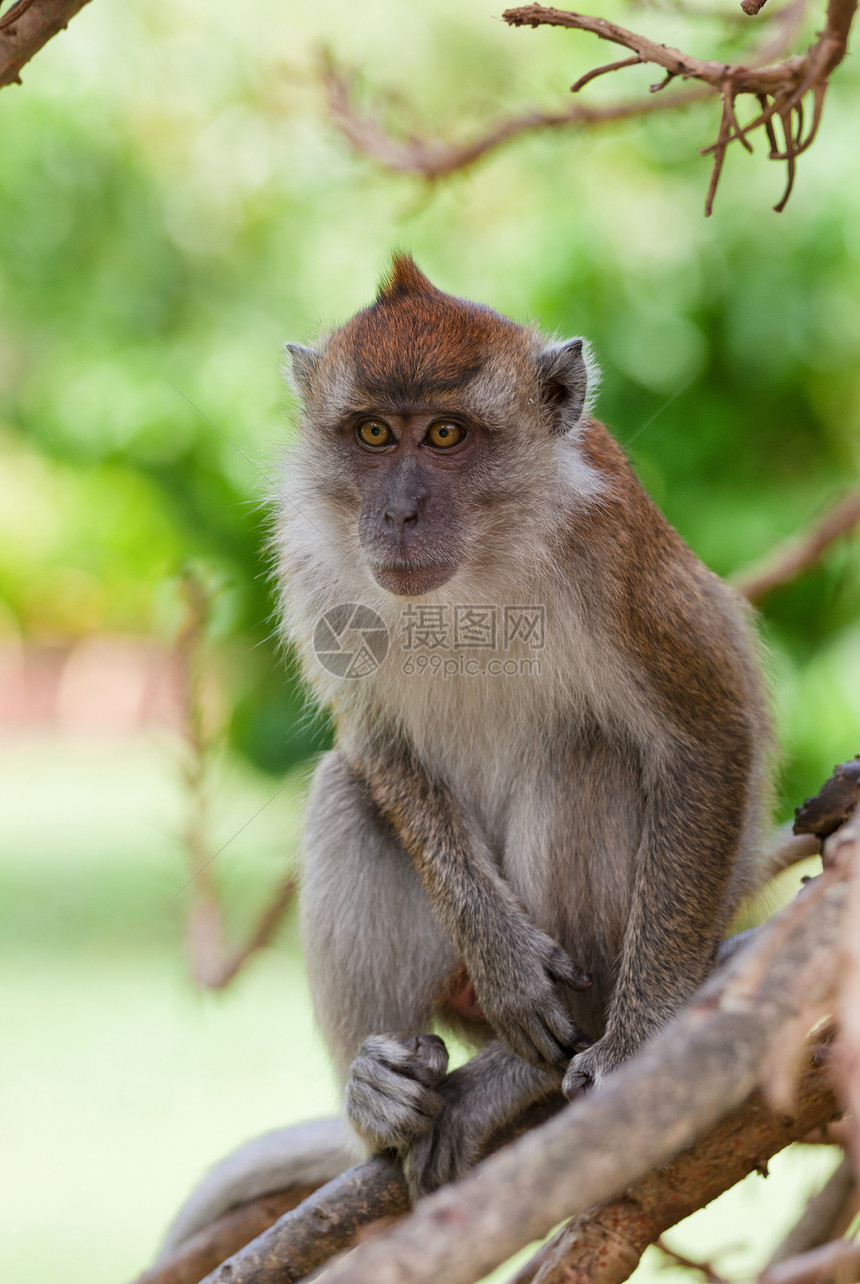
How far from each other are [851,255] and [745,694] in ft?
25.1

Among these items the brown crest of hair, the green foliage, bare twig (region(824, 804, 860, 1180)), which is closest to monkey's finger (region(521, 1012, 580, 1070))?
the brown crest of hair

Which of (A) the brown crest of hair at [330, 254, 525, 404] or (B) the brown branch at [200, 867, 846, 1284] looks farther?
(A) the brown crest of hair at [330, 254, 525, 404]

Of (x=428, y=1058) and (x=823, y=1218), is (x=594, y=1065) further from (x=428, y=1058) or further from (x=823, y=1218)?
(x=823, y=1218)

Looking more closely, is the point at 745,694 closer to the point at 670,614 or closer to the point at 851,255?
the point at 670,614

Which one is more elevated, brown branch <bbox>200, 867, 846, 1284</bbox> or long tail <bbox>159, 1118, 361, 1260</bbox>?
brown branch <bbox>200, 867, 846, 1284</bbox>

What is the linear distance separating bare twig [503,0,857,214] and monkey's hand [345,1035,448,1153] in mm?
2692

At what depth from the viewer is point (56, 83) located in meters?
14.4

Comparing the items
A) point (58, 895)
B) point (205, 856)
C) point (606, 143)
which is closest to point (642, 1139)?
point (205, 856)

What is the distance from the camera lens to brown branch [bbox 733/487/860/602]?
15.9 ft

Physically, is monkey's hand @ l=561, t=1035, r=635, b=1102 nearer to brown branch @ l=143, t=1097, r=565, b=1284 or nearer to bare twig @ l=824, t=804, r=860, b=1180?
brown branch @ l=143, t=1097, r=565, b=1284

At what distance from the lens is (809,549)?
16.4ft

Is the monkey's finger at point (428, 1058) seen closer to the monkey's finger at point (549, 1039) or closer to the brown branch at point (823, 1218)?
the monkey's finger at point (549, 1039)

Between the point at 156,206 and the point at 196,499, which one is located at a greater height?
the point at 156,206

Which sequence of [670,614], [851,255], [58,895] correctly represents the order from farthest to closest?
[58,895] → [851,255] → [670,614]
